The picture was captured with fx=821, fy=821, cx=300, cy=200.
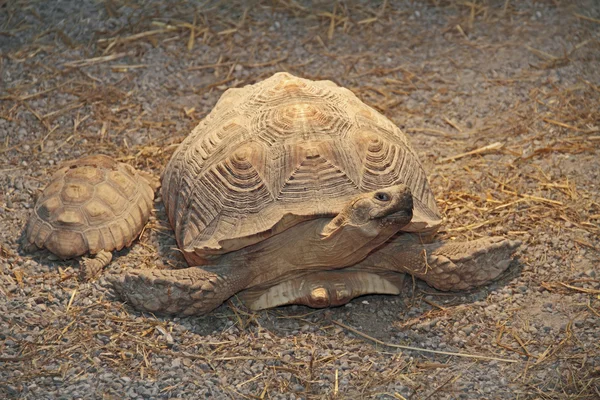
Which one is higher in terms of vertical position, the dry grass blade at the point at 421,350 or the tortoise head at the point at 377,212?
the tortoise head at the point at 377,212

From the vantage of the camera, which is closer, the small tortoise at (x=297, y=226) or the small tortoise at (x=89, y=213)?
the small tortoise at (x=297, y=226)

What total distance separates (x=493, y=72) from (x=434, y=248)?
8.30ft

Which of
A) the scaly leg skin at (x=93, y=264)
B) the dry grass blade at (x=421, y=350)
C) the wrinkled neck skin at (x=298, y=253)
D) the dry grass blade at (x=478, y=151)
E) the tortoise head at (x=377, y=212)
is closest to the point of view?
the tortoise head at (x=377, y=212)

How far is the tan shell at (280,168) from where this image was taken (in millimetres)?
4492

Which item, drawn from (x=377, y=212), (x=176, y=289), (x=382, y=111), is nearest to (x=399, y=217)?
(x=377, y=212)

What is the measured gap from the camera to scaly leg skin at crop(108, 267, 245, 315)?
448 centimetres

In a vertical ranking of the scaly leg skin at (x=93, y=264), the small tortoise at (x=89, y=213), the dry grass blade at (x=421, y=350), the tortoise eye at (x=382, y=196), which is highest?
the tortoise eye at (x=382, y=196)

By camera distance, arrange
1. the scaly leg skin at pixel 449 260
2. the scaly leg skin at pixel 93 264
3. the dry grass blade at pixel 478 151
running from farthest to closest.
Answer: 1. the dry grass blade at pixel 478 151
2. the scaly leg skin at pixel 93 264
3. the scaly leg skin at pixel 449 260

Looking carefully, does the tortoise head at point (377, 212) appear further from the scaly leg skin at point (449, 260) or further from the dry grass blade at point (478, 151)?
the dry grass blade at point (478, 151)

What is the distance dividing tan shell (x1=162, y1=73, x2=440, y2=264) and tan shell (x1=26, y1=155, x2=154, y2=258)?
0.25m

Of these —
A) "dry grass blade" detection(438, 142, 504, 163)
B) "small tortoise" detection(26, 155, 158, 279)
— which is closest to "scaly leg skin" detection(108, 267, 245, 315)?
"small tortoise" detection(26, 155, 158, 279)

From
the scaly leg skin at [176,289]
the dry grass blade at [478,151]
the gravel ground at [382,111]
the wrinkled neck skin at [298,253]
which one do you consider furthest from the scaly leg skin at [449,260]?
the dry grass blade at [478,151]

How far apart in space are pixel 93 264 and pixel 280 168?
124cm

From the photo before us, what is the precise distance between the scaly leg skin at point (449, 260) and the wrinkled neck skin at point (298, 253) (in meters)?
0.24
